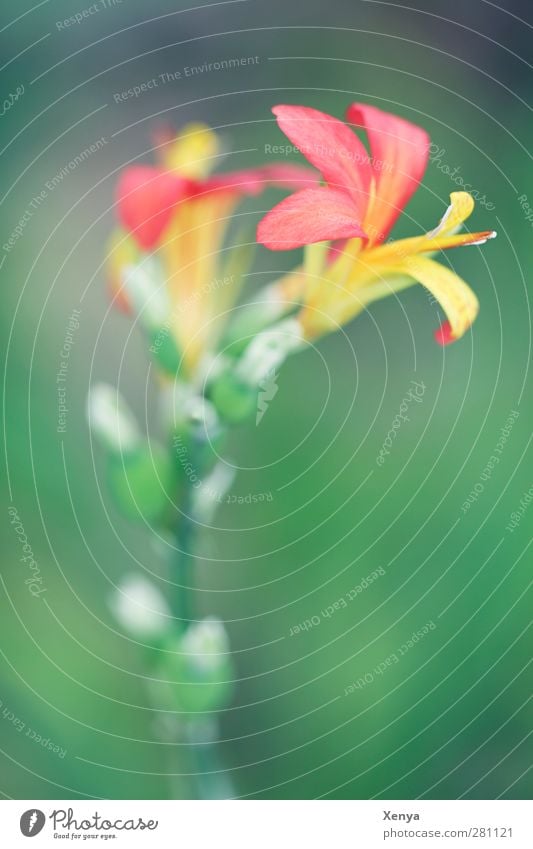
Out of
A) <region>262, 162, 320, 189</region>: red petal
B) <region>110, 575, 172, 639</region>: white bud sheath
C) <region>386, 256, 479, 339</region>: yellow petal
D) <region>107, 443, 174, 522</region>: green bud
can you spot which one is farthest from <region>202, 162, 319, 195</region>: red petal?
<region>110, 575, 172, 639</region>: white bud sheath

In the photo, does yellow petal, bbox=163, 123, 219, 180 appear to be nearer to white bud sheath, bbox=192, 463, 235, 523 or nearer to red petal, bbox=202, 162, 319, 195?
red petal, bbox=202, 162, 319, 195

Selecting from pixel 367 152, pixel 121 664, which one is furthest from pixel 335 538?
pixel 367 152

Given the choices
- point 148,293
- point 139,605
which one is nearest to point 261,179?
point 148,293

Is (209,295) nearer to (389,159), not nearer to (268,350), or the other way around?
(268,350)

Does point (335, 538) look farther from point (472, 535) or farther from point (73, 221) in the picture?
point (73, 221)

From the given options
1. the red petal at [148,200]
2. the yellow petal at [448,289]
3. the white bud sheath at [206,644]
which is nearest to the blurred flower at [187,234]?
the red petal at [148,200]

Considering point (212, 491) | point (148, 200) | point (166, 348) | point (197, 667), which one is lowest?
point (197, 667)

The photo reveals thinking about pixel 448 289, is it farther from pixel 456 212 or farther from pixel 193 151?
pixel 193 151

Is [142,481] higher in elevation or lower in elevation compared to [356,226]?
lower
